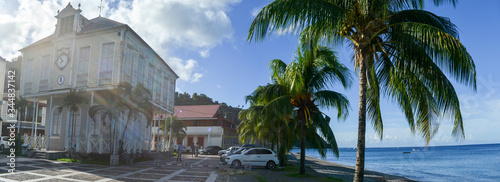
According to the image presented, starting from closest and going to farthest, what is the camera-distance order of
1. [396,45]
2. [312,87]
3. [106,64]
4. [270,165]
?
1. [396,45]
2. [312,87]
3. [270,165]
4. [106,64]

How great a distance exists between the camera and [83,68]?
22891 mm

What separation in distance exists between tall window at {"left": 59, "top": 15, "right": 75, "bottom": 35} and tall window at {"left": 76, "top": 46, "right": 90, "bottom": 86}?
6.87ft

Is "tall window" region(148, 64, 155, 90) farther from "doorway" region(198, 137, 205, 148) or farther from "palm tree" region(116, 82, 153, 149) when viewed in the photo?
"doorway" region(198, 137, 205, 148)

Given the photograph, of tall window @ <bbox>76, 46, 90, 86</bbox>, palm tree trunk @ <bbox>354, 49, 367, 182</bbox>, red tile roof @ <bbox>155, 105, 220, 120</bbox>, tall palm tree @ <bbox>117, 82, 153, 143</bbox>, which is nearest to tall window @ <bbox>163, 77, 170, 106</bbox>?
tall palm tree @ <bbox>117, 82, 153, 143</bbox>

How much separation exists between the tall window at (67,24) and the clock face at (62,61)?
75.0 inches

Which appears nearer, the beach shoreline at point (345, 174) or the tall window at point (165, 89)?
the beach shoreline at point (345, 174)

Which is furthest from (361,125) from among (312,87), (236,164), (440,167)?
(440,167)

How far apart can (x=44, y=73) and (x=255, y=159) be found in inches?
703

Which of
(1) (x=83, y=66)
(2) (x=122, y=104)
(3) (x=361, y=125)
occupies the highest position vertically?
(1) (x=83, y=66)

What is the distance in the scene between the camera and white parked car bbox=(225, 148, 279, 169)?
2152 centimetres

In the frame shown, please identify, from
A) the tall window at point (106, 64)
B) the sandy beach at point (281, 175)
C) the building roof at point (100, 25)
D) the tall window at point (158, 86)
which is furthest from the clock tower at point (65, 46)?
the sandy beach at point (281, 175)

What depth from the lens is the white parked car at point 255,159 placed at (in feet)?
70.6

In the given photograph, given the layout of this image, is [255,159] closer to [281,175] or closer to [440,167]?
[281,175]

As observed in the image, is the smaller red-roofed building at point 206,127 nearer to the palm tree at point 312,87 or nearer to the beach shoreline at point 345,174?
the beach shoreline at point 345,174
